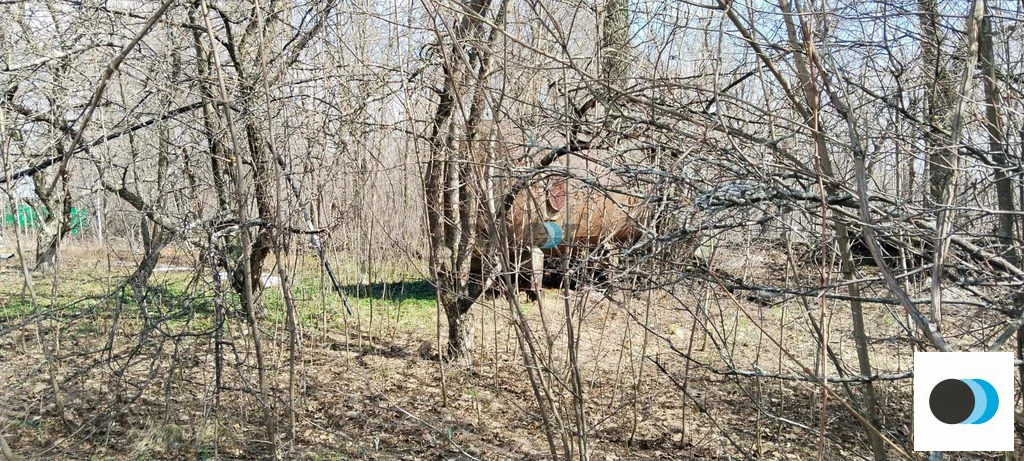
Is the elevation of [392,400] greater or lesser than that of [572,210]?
lesser

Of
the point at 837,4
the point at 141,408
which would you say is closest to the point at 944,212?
the point at 837,4

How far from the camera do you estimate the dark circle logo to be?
1.79m

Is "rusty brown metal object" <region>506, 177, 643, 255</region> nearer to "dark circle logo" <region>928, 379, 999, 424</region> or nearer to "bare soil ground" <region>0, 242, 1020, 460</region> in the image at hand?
"bare soil ground" <region>0, 242, 1020, 460</region>

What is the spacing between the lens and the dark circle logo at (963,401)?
179 cm

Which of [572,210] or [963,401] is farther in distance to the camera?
[572,210]

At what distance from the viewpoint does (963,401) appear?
1825 mm

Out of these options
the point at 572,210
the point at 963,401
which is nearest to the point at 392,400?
the point at 572,210

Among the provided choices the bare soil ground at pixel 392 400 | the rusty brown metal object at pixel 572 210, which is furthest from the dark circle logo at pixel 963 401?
the bare soil ground at pixel 392 400

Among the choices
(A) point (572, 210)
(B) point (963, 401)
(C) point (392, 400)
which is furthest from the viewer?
(C) point (392, 400)

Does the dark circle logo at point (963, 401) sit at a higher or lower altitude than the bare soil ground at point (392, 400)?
higher

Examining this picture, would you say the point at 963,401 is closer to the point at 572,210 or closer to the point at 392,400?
the point at 572,210

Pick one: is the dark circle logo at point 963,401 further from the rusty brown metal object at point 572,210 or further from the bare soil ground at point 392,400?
the bare soil ground at point 392,400

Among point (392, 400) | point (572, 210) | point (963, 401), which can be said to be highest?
point (572, 210)

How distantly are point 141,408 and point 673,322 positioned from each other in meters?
5.17
